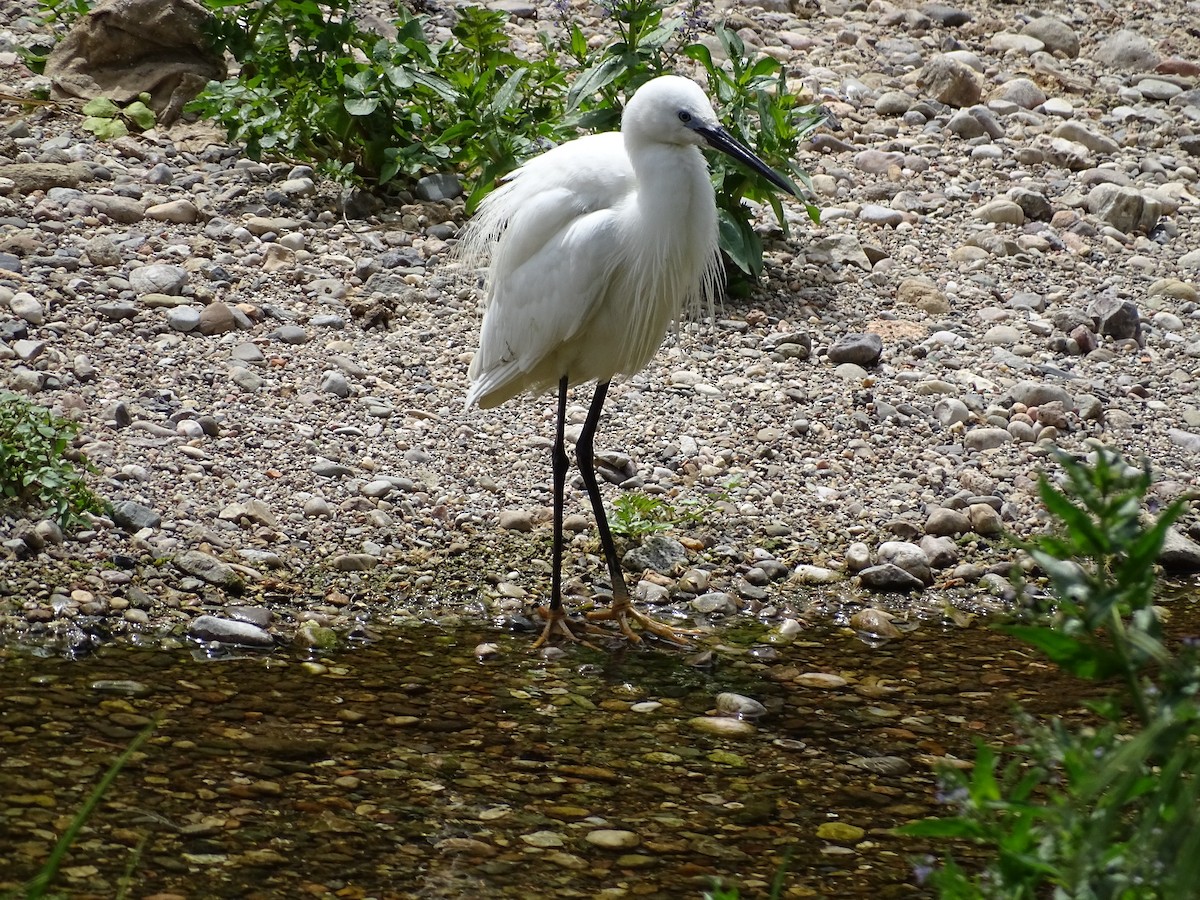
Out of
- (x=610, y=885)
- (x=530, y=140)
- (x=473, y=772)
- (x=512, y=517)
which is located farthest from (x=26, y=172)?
(x=610, y=885)

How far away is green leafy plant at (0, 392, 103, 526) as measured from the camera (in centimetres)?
426

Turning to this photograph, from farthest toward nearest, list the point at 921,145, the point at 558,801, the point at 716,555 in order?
the point at 921,145, the point at 716,555, the point at 558,801

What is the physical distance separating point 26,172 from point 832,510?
3914mm

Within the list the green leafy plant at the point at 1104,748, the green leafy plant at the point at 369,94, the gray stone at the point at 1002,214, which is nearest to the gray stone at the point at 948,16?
the gray stone at the point at 1002,214

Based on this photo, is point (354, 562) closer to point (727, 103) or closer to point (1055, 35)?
point (727, 103)

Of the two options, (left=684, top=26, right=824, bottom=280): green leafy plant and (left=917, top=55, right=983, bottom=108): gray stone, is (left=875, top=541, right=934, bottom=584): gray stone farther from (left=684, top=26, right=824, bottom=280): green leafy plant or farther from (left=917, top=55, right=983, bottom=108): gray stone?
(left=917, top=55, right=983, bottom=108): gray stone

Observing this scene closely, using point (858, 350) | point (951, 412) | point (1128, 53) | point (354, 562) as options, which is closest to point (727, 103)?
point (858, 350)

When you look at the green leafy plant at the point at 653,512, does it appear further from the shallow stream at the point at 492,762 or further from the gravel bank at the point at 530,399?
the shallow stream at the point at 492,762

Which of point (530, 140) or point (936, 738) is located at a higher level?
point (530, 140)

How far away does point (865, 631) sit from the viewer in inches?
174

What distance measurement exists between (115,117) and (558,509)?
12.7 ft

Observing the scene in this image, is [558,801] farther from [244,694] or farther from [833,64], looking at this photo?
[833,64]

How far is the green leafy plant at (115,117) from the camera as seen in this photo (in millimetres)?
6855

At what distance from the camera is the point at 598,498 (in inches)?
181
